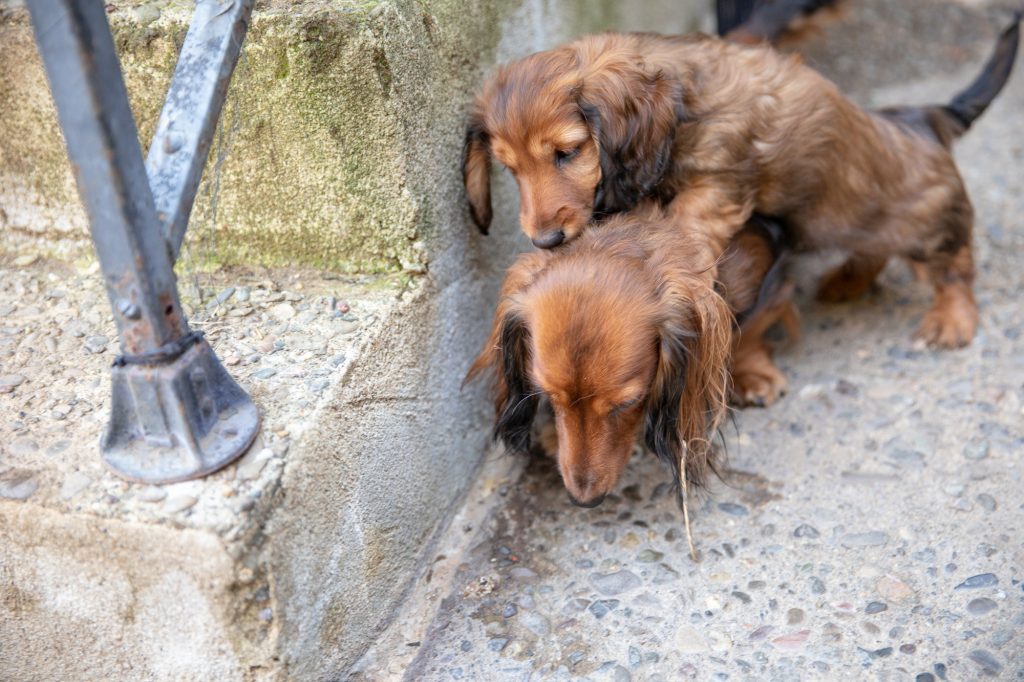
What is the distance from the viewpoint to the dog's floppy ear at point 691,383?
212 centimetres

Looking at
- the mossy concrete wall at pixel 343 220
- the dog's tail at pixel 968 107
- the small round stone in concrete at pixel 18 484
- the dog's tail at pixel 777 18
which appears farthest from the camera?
the dog's tail at pixel 777 18

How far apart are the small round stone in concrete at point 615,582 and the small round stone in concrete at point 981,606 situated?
2.41 ft

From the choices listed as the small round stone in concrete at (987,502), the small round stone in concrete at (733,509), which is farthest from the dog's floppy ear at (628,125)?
the small round stone in concrete at (987,502)

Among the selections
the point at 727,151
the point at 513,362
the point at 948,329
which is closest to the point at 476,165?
the point at 513,362

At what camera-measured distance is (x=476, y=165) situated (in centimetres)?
242

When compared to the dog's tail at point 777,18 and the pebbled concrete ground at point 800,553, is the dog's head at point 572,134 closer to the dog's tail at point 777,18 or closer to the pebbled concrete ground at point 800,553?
the pebbled concrete ground at point 800,553

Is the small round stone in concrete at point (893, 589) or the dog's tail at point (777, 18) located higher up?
the dog's tail at point (777, 18)

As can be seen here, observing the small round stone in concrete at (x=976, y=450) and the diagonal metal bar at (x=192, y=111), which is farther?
the small round stone in concrete at (x=976, y=450)

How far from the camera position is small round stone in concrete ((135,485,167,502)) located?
5.50ft

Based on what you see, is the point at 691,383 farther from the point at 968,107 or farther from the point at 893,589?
the point at 968,107

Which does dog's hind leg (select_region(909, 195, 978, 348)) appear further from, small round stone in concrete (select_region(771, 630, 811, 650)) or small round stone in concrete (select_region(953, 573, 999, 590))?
small round stone in concrete (select_region(771, 630, 811, 650))

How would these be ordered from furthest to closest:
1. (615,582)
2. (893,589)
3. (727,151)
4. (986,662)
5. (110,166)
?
(727,151), (615,582), (893,589), (986,662), (110,166)

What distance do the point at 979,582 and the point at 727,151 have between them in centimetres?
123

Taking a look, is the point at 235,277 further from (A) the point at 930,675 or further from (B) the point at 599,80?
(A) the point at 930,675
